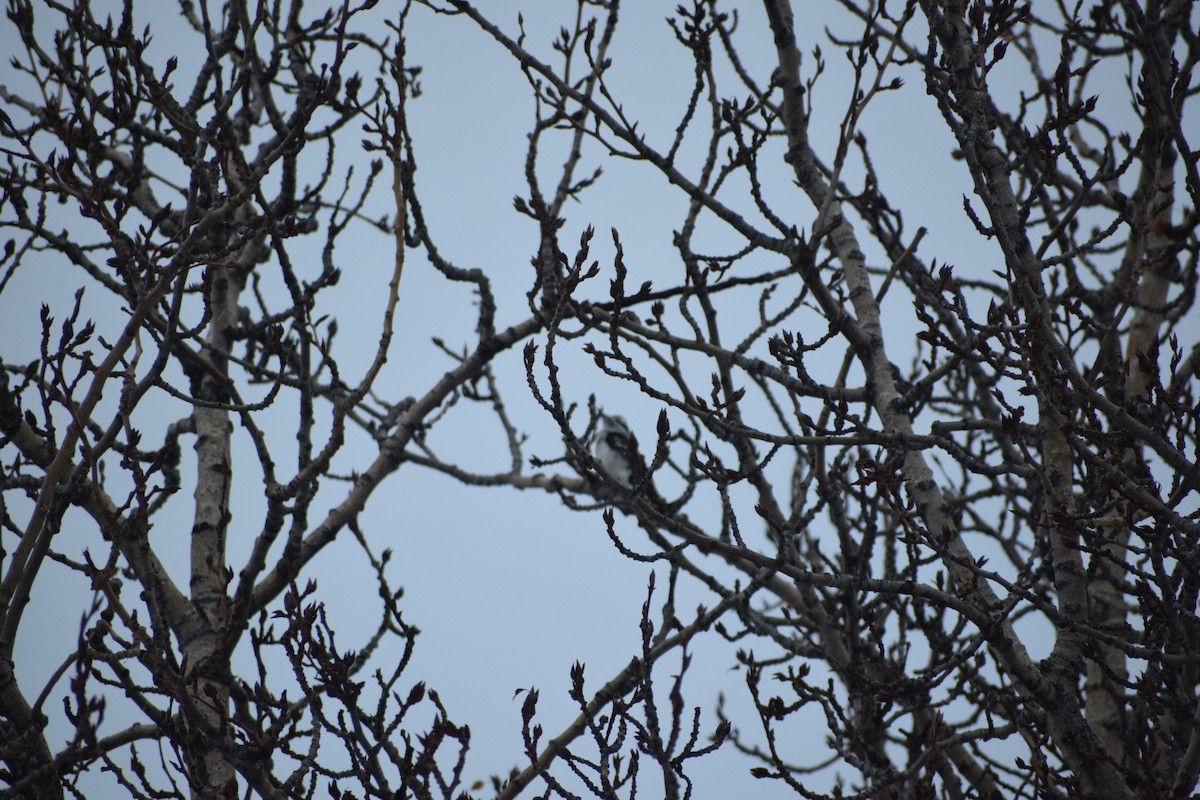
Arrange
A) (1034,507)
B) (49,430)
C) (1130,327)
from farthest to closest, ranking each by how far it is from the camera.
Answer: (1130,327) → (1034,507) → (49,430)

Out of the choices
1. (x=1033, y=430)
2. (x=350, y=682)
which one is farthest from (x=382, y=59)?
(x=1033, y=430)

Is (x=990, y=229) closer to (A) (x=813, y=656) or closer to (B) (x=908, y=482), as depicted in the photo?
(B) (x=908, y=482)

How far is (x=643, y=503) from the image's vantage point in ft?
7.48

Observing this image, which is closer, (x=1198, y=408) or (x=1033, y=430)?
(x=1198, y=408)

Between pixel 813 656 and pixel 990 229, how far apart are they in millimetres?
1995

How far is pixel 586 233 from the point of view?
248cm

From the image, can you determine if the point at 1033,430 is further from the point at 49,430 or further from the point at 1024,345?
the point at 49,430

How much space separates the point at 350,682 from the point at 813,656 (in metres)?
2.10

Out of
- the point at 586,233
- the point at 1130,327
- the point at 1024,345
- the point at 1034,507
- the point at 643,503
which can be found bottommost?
the point at 643,503

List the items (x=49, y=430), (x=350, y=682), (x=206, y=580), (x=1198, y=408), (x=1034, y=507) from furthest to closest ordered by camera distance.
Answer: (x=206, y=580), (x=1034, y=507), (x=49, y=430), (x=350, y=682), (x=1198, y=408)

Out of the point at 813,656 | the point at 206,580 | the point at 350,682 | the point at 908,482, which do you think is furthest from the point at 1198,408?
the point at 206,580

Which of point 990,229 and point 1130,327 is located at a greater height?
point 1130,327

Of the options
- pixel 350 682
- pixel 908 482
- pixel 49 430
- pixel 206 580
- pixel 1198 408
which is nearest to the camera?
pixel 1198 408

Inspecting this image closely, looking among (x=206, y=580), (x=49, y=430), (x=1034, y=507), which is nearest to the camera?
(x=49, y=430)
